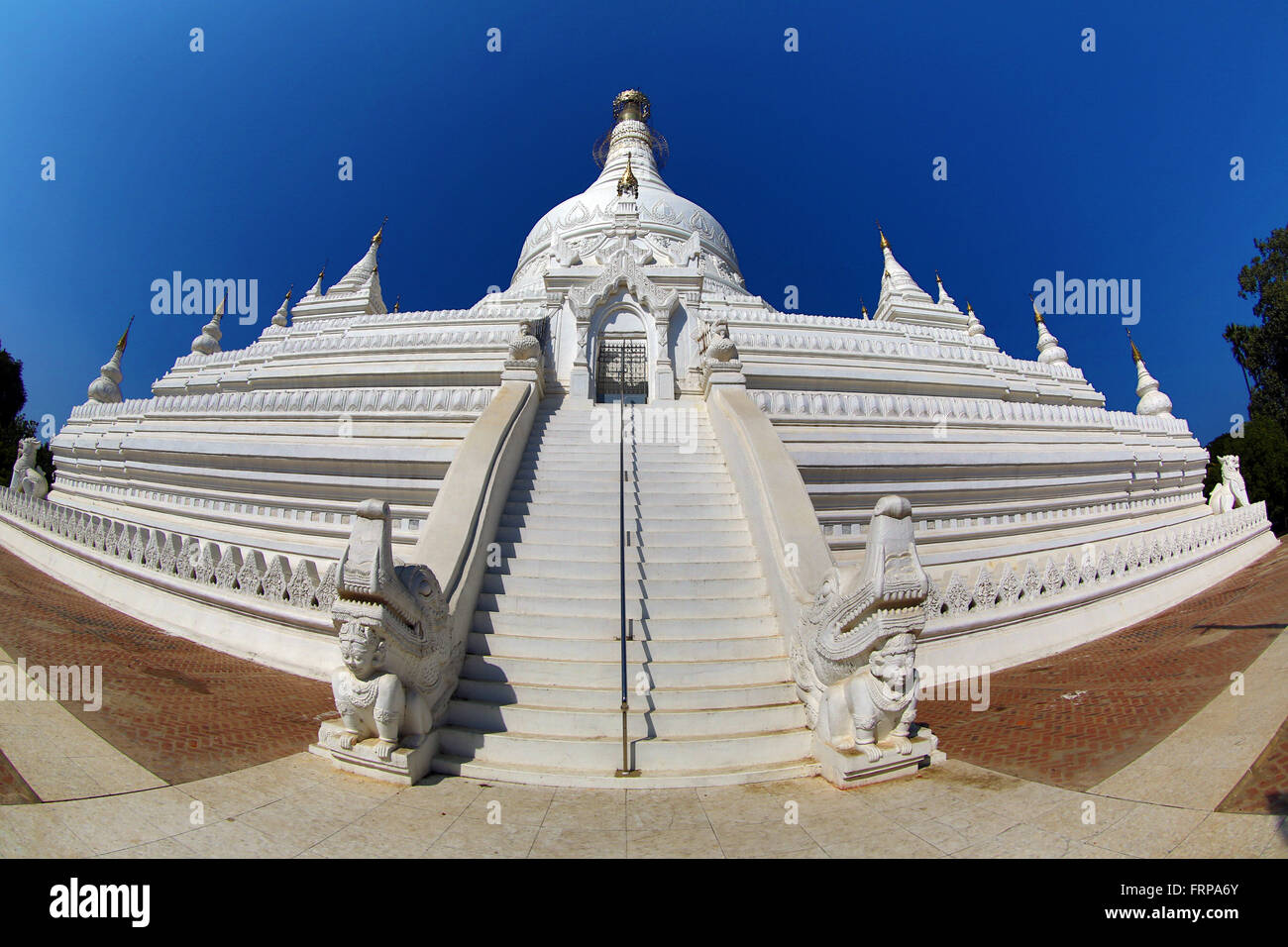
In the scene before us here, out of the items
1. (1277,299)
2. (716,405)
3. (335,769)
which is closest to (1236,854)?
(335,769)

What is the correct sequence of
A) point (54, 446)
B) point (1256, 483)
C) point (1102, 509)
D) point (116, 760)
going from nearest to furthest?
point (116, 760)
point (1102, 509)
point (54, 446)
point (1256, 483)

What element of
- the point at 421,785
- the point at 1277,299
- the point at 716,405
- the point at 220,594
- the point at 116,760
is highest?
the point at 1277,299

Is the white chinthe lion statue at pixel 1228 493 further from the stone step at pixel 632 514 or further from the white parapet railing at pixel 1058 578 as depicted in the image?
the stone step at pixel 632 514

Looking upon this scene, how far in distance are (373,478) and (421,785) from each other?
7.65m

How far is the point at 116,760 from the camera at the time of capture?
4.73 metres

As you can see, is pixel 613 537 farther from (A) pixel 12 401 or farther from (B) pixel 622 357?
(A) pixel 12 401

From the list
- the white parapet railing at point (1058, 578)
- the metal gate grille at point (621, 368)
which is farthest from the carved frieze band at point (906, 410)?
the metal gate grille at point (621, 368)

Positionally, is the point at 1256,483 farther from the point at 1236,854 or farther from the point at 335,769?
the point at 335,769

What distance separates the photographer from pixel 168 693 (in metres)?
6.54

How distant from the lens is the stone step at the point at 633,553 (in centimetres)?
792

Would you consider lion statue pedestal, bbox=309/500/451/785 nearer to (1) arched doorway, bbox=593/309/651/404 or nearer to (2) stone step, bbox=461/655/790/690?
(2) stone step, bbox=461/655/790/690

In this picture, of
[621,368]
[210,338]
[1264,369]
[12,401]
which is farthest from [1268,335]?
[12,401]

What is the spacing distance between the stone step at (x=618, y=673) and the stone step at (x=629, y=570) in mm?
1474

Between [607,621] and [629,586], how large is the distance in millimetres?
737
